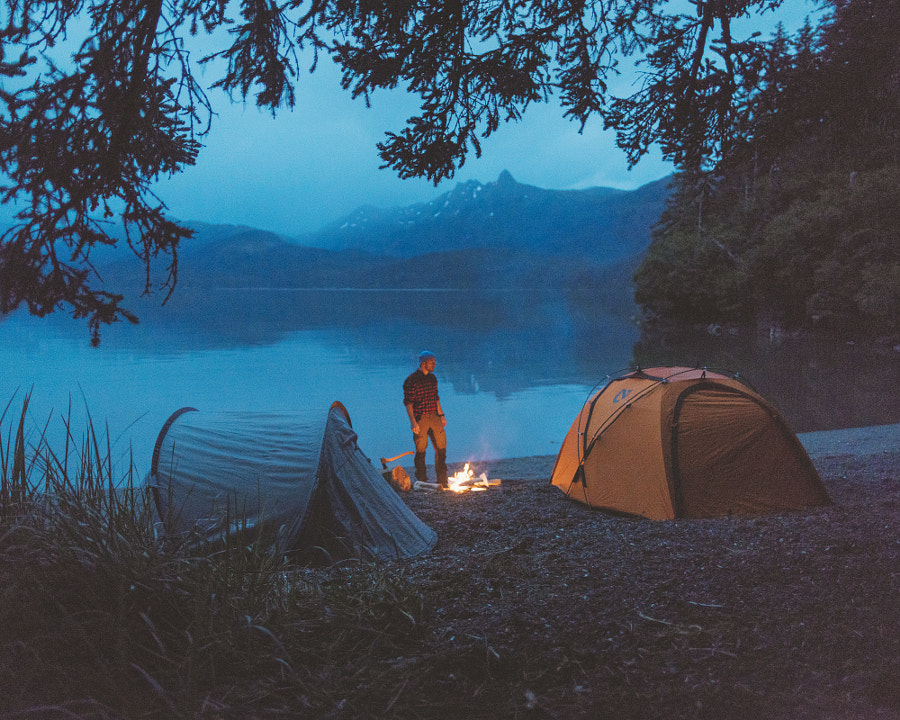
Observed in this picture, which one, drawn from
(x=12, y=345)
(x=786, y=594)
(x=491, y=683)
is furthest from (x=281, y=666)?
(x=12, y=345)

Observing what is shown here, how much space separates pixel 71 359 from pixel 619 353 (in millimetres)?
34912

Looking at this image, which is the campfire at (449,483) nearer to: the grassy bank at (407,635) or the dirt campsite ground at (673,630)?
the dirt campsite ground at (673,630)

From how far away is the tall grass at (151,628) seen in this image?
2.58 metres

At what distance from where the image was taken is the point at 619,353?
42750mm

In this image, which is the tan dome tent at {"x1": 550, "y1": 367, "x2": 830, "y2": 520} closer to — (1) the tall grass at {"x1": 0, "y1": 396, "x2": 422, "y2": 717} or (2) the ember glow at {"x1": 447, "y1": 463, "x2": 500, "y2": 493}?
(2) the ember glow at {"x1": 447, "y1": 463, "x2": 500, "y2": 493}

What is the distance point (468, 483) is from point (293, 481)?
16.3 feet

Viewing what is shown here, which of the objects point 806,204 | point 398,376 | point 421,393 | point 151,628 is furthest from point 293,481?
point 806,204

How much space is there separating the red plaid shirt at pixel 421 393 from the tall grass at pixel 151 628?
801 cm

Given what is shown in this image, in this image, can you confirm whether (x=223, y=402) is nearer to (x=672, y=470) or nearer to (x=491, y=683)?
(x=672, y=470)

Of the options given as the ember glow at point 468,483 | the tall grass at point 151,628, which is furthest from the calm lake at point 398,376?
the tall grass at point 151,628

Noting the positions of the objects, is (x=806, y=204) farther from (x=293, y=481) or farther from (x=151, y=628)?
(x=151, y=628)

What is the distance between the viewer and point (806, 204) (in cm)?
3700

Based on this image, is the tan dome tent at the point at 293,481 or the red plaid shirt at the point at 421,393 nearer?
the tan dome tent at the point at 293,481

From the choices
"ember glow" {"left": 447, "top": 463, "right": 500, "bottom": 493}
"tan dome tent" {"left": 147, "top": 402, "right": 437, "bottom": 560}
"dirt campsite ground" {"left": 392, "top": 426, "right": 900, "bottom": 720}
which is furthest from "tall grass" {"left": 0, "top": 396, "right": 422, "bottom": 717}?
"ember glow" {"left": 447, "top": 463, "right": 500, "bottom": 493}
